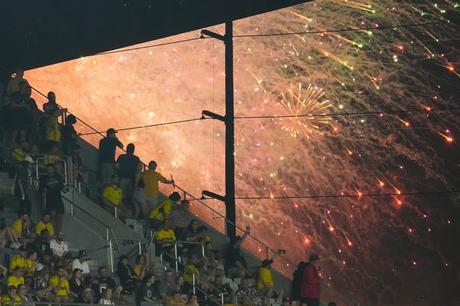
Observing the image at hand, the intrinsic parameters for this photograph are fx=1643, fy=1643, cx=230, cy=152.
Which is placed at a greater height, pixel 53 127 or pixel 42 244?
pixel 53 127

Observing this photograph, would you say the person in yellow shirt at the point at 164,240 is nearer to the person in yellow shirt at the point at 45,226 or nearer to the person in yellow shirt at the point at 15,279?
the person in yellow shirt at the point at 45,226

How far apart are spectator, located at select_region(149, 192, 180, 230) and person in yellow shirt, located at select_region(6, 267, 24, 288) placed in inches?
243

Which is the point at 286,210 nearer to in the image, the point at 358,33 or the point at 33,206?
the point at 358,33

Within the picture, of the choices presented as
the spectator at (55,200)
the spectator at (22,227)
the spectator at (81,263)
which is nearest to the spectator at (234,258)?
the spectator at (55,200)

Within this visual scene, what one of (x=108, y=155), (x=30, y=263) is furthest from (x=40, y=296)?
(x=108, y=155)

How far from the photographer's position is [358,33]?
162 feet

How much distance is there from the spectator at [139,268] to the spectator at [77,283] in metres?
1.64

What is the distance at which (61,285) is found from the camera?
26.6 meters

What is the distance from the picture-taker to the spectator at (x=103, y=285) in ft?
89.4

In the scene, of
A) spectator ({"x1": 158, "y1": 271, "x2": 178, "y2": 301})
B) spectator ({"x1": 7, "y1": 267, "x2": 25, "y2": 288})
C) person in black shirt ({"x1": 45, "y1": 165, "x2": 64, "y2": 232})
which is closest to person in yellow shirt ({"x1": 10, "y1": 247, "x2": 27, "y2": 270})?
spectator ({"x1": 7, "y1": 267, "x2": 25, "y2": 288})

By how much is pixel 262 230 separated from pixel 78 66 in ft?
24.9

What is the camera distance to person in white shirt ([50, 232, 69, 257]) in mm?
28234

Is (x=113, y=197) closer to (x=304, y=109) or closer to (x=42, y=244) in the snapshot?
(x=42, y=244)

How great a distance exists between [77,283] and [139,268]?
6.21 feet
